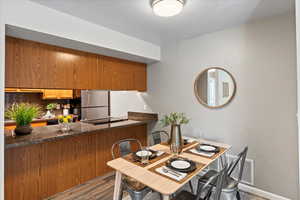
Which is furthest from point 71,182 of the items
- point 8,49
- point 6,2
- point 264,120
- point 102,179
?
point 264,120

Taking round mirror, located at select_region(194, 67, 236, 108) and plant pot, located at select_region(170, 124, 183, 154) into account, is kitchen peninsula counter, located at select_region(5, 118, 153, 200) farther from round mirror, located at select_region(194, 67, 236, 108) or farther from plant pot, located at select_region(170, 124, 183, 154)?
round mirror, located at select_region(194, 67, 236, 108)

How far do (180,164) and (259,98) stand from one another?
1.48m

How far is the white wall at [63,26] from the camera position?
1.51m

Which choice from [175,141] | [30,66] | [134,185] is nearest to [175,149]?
[175,141]

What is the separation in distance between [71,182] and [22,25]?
84.7 inches

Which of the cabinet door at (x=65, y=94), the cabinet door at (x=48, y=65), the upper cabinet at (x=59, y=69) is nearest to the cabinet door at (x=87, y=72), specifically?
the upper cabinet at (x=59, y=69)

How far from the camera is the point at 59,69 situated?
214 centimetres

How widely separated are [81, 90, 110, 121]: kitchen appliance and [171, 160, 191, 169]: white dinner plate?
2.64 m

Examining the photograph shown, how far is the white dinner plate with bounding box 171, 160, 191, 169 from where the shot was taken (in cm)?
137

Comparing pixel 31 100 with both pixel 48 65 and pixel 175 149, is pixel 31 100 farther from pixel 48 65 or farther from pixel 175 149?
pixel 175 149

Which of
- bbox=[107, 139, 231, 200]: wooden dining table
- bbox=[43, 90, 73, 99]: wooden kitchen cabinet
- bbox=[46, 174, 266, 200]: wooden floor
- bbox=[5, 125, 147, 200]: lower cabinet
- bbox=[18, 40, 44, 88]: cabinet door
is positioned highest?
bbox=[18, 40, 44, 88]: cabinet door

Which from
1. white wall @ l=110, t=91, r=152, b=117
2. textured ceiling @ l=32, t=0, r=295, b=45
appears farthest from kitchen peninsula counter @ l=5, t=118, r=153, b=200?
textured ceiling @ l=32, t=0, r=295, b=45

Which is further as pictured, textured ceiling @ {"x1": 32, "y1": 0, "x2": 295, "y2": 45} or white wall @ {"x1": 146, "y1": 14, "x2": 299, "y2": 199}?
white wall @ {"x1": 146, "y1": 14, "x2": 299, "y2": 199}

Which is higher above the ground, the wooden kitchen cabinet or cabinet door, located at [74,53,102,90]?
cabinet door, located at [74,53,102,90]
